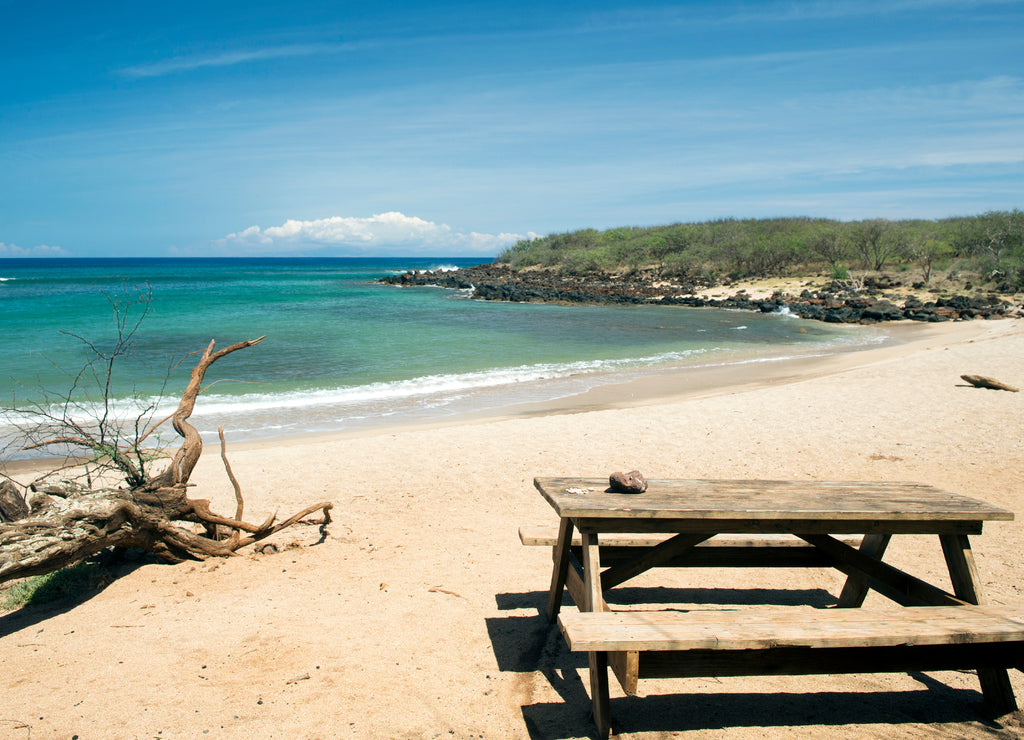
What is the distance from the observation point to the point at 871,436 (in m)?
8.02

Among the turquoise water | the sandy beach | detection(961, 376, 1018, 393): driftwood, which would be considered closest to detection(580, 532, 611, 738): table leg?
→ the sandy beach

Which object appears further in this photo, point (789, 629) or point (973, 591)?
point (973, 591)

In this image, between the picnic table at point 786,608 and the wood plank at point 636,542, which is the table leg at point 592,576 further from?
the wood plank at point 636,542

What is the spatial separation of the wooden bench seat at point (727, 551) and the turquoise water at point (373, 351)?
3883mm

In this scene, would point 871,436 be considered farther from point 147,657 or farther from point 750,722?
point 147,657

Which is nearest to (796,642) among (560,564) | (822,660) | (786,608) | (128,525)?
(822,660)

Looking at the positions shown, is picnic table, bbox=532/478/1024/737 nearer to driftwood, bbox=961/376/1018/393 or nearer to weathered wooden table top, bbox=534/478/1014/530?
weathered wooden table top, bbox=534/478/1014/530

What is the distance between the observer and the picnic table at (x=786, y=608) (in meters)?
2.60

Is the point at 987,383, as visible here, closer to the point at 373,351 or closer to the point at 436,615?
the point at 436,615

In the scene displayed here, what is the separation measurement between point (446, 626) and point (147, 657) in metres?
1.65

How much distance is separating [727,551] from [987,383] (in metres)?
9.03

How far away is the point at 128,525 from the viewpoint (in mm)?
4371

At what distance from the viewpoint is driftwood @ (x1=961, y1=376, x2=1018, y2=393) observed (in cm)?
998

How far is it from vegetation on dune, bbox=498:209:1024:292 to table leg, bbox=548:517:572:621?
36830mm
